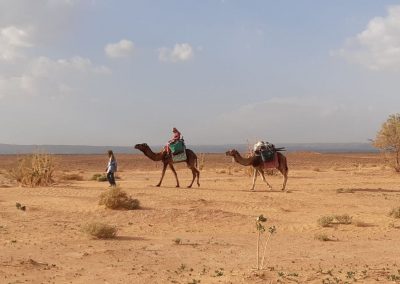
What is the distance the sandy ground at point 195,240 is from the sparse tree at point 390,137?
44.5 feet

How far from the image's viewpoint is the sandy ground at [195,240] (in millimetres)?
8781

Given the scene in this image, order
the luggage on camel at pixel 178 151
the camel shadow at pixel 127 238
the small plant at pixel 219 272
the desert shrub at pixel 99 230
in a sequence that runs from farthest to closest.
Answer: the luggage on camel at pixel 178 151, the camel shadow at pixel 127 238, the desert shrub at pixel 99 230, the small plant at pixel 219 272

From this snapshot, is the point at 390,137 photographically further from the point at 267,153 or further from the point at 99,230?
the point at 99,230

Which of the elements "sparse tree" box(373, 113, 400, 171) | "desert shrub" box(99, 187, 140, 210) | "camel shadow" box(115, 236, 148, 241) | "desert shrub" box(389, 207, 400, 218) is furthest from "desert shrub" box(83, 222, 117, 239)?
"sparse tree" box(373, 113, 400, 171)

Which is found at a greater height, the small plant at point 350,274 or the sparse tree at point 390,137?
the sparse tree at point 390,137

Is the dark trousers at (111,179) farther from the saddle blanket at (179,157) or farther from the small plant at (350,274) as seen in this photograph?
the small plant at (350,274)

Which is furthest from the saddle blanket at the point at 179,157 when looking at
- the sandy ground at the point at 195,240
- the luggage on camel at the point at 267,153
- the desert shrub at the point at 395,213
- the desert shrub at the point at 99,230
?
the desert shrub at the point at 99,230

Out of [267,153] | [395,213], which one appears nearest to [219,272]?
[395,213]

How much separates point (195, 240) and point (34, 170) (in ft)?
42.9

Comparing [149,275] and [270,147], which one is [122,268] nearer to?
[149,275]

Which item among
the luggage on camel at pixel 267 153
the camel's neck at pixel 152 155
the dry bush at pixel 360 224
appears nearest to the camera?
the dry bush at pixel 360 224

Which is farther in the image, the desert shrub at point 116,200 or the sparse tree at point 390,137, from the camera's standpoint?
the sparse tree at point 390,137

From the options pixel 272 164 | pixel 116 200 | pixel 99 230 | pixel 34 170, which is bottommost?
pixel 99 230

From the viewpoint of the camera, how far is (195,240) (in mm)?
11898
